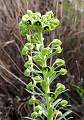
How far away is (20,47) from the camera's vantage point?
167 inches

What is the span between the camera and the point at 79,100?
3.84m

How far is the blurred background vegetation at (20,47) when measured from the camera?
376 centimetres

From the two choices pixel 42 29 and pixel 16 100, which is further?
pixel 16 100

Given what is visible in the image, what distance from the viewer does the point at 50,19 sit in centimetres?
199

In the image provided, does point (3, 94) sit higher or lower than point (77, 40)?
lower

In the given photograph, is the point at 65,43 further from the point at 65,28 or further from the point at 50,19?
the point at 50,19

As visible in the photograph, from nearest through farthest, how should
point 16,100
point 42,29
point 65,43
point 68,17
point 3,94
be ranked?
1. point 42,29
2. point 16,100
3. point 3,94
4. point 65,43
5. point 68,17

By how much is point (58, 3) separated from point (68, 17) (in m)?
0.22

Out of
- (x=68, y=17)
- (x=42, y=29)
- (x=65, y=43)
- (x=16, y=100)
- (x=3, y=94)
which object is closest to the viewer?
(x=42, y=29)

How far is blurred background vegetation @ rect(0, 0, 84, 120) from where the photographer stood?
376 cm

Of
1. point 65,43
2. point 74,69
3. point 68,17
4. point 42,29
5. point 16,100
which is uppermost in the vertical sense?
point 68,17

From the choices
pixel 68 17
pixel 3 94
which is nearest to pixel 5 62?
pixel 3 94

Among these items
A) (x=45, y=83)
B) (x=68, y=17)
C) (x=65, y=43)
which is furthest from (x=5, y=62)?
(x=45, y=83)

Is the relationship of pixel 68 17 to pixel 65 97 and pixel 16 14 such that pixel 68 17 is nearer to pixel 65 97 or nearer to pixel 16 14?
pixel 16 14
